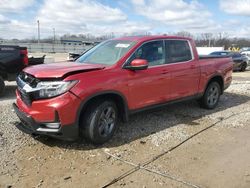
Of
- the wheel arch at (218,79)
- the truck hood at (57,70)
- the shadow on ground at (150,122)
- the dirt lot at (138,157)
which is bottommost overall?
the dirt lot at (138,157)

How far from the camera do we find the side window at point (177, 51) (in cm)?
653

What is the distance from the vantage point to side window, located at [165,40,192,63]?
21.4 feet

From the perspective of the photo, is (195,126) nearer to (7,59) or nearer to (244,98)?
(244,98)

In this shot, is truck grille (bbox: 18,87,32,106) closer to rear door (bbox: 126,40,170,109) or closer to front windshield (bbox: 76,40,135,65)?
front windshield (bbox: 76,40,135,65)

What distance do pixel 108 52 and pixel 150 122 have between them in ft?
5.55

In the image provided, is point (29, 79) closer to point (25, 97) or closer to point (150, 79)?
point (25, 97)

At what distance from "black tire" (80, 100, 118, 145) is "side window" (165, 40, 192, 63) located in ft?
5.93

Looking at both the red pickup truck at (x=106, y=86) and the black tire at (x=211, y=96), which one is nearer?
the red pickup truck at (x=106, y=86)

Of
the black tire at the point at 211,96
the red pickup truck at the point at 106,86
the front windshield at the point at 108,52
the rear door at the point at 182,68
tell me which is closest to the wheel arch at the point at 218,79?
the black tire at the point at 211,96

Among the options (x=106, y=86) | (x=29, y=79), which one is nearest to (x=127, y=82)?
(x=106, y=86)

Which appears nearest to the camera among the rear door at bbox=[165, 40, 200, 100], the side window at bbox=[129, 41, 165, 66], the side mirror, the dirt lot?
the dirt lot

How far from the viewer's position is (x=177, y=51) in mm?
6797

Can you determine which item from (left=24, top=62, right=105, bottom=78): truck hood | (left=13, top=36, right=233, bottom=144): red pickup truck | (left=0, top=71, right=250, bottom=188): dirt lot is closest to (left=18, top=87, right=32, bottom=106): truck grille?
(left=13, top=36, right=233, bottom=144): red pickup truck

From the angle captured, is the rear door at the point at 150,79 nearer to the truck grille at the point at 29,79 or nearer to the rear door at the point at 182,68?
the rear door at the point at 182,68
